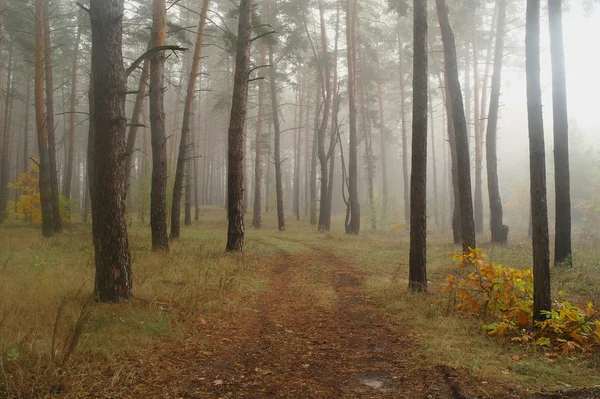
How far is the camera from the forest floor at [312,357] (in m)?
3.83

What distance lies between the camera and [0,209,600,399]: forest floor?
151 inches

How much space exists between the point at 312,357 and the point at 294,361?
0.26 metres

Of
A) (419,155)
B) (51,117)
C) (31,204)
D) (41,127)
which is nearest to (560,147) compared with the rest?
(419,155)

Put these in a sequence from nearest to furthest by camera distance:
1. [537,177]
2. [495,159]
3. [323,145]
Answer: [537,177] < [495,159] < [323,145]

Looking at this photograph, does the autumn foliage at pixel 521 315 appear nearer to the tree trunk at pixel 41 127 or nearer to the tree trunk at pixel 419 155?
the tree trunk at pixel 419 155

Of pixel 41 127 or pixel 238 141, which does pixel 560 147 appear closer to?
pixel 238 141

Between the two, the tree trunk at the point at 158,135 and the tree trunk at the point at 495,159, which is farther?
the tree trunk at the point at 495,159

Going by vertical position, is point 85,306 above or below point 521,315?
above

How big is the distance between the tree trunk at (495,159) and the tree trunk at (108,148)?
14.8 meters

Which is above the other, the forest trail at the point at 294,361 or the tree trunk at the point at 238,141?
the tree trunk at the point at 238,141

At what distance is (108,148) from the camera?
5.83 metres

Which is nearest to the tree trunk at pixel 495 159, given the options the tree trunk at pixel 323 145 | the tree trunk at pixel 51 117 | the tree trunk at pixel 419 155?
the tree trunk at pixel 323 145

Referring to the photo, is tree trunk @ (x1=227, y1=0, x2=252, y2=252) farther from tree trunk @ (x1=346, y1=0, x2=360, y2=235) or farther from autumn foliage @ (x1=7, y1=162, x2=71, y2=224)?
autumn foliage @ (x1=7, y1=162, x2=71, y2=224)

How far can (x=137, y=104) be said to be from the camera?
15.8 meters
